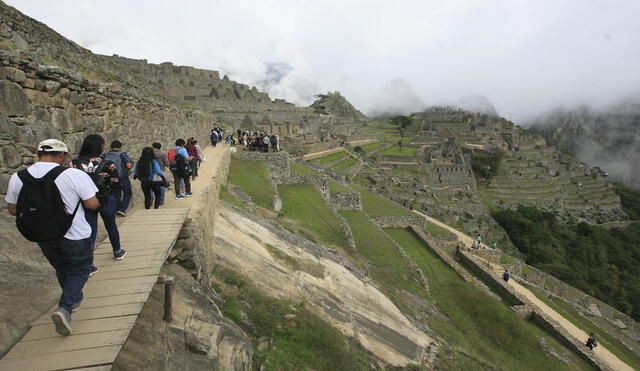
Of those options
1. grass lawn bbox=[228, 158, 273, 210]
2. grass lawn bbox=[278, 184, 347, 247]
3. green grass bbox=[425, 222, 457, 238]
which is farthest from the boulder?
green grass bbox=[425, 222, 457, 238]

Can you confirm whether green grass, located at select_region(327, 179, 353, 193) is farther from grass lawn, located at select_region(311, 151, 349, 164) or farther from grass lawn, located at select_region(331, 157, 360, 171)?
grass lawn, located at select_region(331, 157, 360, 171)

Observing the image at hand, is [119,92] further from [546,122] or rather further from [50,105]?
[546,122]

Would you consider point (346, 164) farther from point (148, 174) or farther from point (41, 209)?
point (41, 209)

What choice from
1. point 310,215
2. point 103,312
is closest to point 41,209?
point 103,312

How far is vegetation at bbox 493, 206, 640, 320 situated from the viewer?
3619cm

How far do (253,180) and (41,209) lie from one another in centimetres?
1552

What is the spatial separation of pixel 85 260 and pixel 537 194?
70.6 meters

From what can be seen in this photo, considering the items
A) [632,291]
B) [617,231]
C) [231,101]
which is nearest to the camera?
[632,291]

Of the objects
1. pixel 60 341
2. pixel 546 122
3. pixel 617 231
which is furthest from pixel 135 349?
pixel 546 122

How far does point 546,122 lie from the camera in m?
152

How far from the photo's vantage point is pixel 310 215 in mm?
17906

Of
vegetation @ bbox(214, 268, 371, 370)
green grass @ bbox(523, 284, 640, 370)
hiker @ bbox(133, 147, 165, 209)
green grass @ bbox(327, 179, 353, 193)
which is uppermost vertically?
hiker @ bbox(133, 147, 165, 209)

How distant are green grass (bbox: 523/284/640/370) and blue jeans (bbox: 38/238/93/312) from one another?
82.7 feet

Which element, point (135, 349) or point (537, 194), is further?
point (537, 194)
